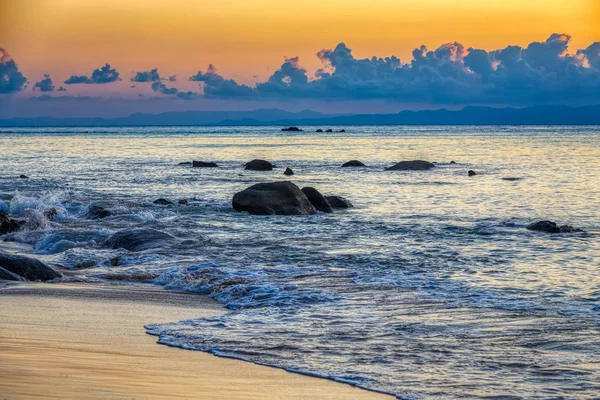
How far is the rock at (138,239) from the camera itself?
16828mm

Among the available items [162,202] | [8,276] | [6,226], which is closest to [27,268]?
[8,276]

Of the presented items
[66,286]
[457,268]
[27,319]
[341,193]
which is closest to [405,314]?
[457,268]

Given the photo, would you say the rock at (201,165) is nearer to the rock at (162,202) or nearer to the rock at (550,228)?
the rock at (162,202)

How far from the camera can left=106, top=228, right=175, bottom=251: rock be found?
1683 cm

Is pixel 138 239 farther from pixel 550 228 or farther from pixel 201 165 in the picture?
pixel 201 165

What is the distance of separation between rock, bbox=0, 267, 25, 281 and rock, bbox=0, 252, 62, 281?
0.54ft

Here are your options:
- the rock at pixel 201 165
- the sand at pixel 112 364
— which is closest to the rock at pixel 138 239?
the sand at pixel 112 364

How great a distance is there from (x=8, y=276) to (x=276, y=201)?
11.5 metres

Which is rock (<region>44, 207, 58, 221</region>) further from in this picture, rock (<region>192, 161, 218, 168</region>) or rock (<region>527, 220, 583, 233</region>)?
rock (<region>192, 161, 218, 168</region>)

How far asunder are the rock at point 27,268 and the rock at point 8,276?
0.54ft

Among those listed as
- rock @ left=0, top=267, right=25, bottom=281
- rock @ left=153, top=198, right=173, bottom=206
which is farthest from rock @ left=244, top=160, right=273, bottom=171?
rock @ left=0, top=267, right=25, bottom=281

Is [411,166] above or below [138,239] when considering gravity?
above

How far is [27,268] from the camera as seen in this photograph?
12.9 metres

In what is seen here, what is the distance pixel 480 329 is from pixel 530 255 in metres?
6.43
